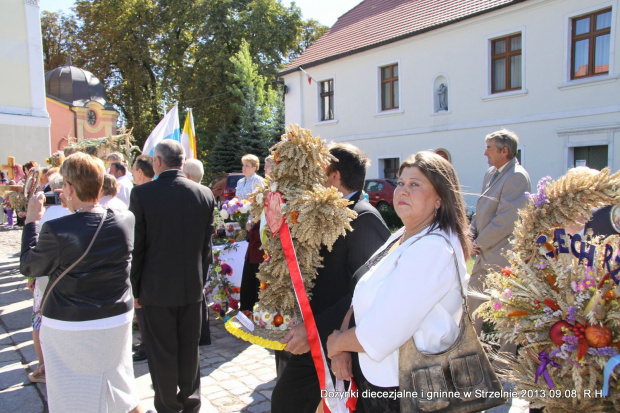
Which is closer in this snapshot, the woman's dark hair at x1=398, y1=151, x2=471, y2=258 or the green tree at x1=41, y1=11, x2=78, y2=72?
the woman's dark hair at x1=398, y1=151, x2=471, y2=258

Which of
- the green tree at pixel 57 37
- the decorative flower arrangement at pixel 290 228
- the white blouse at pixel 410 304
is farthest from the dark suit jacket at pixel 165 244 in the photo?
the green tree at pixel 57 37

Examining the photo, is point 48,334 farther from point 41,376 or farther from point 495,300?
point 495,300

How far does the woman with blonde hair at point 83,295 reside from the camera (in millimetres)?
2609

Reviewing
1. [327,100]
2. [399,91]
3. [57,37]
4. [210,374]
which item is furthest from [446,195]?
[57,37]

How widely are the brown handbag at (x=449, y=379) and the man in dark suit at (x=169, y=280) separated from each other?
75.3 inches

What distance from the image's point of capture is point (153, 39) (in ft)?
108

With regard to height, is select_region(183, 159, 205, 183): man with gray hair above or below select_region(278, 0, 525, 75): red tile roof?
below

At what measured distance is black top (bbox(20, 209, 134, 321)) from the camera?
102 inches

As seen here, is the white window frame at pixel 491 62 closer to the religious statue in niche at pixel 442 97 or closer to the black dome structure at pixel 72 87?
the religious statue in niche at pixel 442 97

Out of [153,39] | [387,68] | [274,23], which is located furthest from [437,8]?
[153,39]

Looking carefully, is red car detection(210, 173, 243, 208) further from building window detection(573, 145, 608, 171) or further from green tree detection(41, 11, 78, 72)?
green tree detection(41, 11, 78, 72)

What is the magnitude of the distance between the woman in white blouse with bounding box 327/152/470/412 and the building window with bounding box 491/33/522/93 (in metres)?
14.6

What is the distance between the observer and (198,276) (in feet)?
11.0

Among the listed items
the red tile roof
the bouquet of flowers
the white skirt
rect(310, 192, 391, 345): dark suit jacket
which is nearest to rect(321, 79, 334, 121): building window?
the red tile roof
